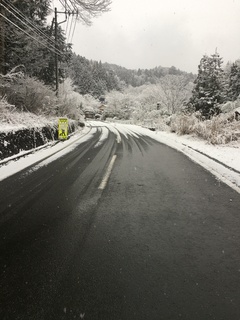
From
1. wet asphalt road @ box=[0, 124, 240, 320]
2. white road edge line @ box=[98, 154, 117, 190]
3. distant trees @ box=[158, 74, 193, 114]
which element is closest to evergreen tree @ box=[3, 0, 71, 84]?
white road edge line @ box=[98, 154, 117, 190]

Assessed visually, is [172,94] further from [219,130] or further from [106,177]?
[106,177]

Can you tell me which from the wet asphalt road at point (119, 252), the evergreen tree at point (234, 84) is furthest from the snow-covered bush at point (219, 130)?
the evergreen tree at point (234, 84)

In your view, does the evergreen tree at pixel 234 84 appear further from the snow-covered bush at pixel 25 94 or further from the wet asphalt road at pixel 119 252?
the wet asphalt road at pixel 119 252

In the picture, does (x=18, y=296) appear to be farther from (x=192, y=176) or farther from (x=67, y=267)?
→ (x=192, y=176)

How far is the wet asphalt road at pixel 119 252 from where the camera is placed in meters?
2.38

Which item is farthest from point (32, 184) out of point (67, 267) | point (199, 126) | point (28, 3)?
point (28, 3)

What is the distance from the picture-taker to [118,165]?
8953 millimetres

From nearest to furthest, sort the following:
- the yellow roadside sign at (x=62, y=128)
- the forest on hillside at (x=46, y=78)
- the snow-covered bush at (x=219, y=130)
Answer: the snow-covered bush at (x=219, y=130) < the forest on hillside at (x=46, y=78) < the yellow roadside sign at (x=62, y=128)

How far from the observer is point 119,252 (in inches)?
129

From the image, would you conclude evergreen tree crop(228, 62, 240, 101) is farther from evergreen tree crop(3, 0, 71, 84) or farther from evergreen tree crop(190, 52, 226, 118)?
evergreen tree crop(3, 0, 71, 84)

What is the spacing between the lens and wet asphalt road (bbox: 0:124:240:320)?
2376 mm

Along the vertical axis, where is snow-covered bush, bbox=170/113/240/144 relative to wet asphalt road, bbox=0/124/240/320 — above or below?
above

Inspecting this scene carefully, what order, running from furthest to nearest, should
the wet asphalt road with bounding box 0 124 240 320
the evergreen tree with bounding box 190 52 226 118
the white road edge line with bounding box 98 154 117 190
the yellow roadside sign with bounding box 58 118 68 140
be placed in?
the evergreen tree with bounding box 190 52 226 118 < the yellow roadside sign with bounding box 58 118 68 140 < the white road edge line with bounding box 98 154 117 190 < the wet asphalt road with bounding box 0 124 240 320

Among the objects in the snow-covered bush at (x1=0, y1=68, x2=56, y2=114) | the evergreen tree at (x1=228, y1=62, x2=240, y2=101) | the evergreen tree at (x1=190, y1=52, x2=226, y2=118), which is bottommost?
the snow-covered bush at (x1=0, y1=68, x2=56, y2=114)
